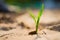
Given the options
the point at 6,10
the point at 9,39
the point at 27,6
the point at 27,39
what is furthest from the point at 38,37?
the point at 27,6

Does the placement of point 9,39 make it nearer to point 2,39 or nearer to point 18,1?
point 2,39

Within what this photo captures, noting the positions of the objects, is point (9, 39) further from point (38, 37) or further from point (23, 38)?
point (38, 37)

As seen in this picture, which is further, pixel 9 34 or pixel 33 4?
pixel 33 4

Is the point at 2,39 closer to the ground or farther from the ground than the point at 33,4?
farther from the ground

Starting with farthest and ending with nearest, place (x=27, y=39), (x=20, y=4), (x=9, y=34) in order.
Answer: (x=20, y=4), (x=9, y=34), (x=27, y=39)

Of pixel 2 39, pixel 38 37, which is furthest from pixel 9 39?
pixel 38 37

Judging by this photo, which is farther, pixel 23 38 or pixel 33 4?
pixel 33 4

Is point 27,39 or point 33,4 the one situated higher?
point 27,39

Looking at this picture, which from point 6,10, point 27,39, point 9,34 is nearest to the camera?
point 27,39

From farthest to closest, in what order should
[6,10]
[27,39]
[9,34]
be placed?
[6,10]
[9,34]
[27,39]
